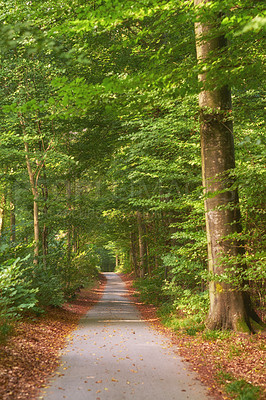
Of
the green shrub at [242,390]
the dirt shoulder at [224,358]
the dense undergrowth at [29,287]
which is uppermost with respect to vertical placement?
the dense undergrowth at [29,287]

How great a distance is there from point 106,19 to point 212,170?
4030mm

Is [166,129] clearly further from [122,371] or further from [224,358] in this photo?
[122,371]

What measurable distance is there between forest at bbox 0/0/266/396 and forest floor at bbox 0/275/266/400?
1.73 feet

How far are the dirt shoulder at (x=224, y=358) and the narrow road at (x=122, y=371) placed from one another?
0.24 metres

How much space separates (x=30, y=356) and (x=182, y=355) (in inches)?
121

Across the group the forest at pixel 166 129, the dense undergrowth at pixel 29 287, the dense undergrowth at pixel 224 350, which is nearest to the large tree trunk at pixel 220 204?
the forest at pixel 166 129

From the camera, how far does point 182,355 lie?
7.32 m

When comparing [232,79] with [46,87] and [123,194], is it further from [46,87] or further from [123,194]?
[123,194]

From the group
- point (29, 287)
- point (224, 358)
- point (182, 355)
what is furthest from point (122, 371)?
point (29, 287)

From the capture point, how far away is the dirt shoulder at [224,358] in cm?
560

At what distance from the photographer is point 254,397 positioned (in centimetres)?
467

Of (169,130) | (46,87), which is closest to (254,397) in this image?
(169,130)

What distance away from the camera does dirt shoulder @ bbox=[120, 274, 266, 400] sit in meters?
5.60

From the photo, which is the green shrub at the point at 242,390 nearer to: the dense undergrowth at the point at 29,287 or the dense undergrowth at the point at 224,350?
the dense undergrowth at the point at 224,350
